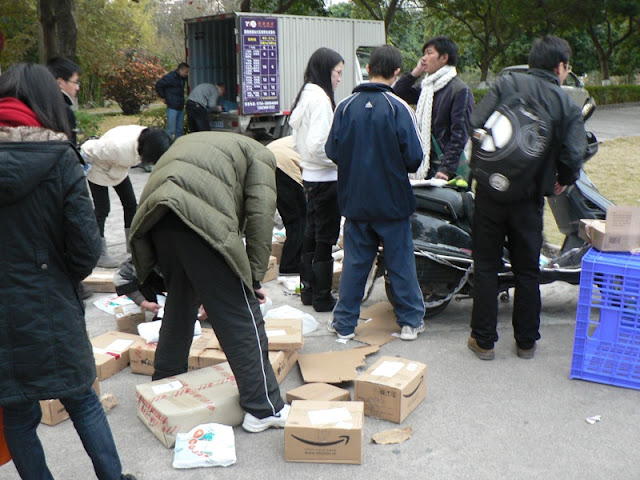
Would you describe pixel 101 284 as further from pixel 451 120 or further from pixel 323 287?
pixel 451 120

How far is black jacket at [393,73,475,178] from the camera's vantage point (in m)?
5.16

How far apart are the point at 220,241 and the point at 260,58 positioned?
33.8 feet

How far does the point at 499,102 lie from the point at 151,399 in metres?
2.50

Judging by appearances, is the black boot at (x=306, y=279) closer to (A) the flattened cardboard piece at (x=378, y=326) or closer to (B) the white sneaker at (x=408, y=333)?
(A) the flattened cardboard piece at (x=378, y=326)

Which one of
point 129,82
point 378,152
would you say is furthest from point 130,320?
point 129,82

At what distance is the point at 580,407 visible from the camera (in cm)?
366

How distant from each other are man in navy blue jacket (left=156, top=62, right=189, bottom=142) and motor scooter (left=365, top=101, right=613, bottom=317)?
917cm

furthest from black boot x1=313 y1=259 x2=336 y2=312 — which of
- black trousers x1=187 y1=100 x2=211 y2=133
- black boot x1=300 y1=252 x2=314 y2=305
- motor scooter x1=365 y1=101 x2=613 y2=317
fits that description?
black trousers x1=187 y1=100 x2=211 y2=133

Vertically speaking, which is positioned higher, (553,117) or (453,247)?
(553,117)

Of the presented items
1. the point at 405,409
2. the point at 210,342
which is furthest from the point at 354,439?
the point at 210,342

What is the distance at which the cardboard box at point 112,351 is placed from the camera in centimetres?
402

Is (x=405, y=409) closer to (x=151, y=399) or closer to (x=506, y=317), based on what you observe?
(x=151, y=399)

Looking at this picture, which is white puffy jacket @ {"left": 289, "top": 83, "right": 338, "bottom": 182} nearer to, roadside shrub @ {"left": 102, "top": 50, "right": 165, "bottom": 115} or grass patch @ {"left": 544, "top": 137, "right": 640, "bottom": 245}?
grass patch @ {"left": 544, "top": 137, "right": 640, "bottom": 245}

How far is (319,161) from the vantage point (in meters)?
4.88
